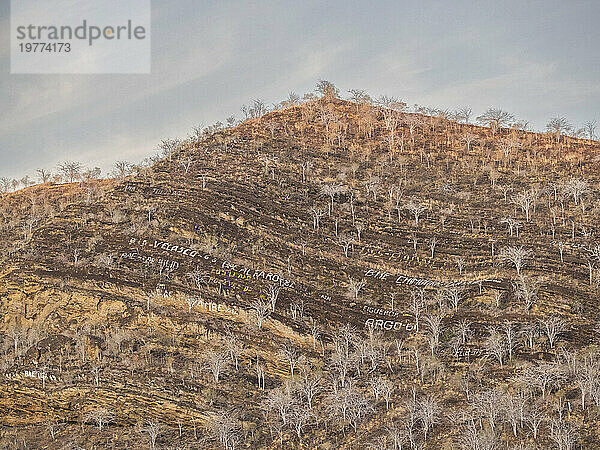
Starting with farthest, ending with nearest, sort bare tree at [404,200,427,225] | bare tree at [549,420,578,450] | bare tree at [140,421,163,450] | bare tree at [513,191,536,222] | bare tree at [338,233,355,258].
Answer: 1. bare tree at [404,200,427,225]
2. bare tree at [513,191,536,222]
3. bare tree at [338,233,355,258]
4. bare tree at [140,421,163,450]
5. bare tree at [549,420,578,450]

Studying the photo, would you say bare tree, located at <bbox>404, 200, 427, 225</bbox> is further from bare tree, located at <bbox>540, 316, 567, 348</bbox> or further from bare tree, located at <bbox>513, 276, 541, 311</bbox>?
bare tree, located at <bbox>540, 316, 567, 348</bbox>

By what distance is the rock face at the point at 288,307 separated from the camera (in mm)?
44312

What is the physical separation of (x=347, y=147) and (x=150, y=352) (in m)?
53.4

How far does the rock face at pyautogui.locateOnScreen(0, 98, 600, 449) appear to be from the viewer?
44312 mm

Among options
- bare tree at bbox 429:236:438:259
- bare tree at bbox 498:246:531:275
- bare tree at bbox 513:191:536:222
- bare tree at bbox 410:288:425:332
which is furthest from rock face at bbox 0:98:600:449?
bare tree at bbox 498:246:531:275

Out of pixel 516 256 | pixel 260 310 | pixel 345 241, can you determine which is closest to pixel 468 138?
pixel 345 241

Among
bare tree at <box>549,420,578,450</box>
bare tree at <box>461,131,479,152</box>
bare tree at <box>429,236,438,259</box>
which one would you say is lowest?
bare tree at <box>549,420,578,450</box>

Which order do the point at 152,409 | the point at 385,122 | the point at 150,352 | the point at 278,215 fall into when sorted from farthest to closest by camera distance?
the point at 385,122 → the point at 278,215 → the point at 150,352 → the point at 152,409

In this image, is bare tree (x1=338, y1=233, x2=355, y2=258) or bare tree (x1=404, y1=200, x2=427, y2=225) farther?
bare tree (x1=404, y1=200, x2=427, y2=225)

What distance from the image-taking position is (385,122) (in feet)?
330

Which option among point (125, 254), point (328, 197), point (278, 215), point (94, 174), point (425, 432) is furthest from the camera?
point (94, 174)

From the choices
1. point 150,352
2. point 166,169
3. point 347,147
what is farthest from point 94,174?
point 150,352

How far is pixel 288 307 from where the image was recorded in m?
55.0

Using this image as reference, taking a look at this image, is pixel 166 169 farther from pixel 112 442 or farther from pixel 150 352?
pixel 112 442
